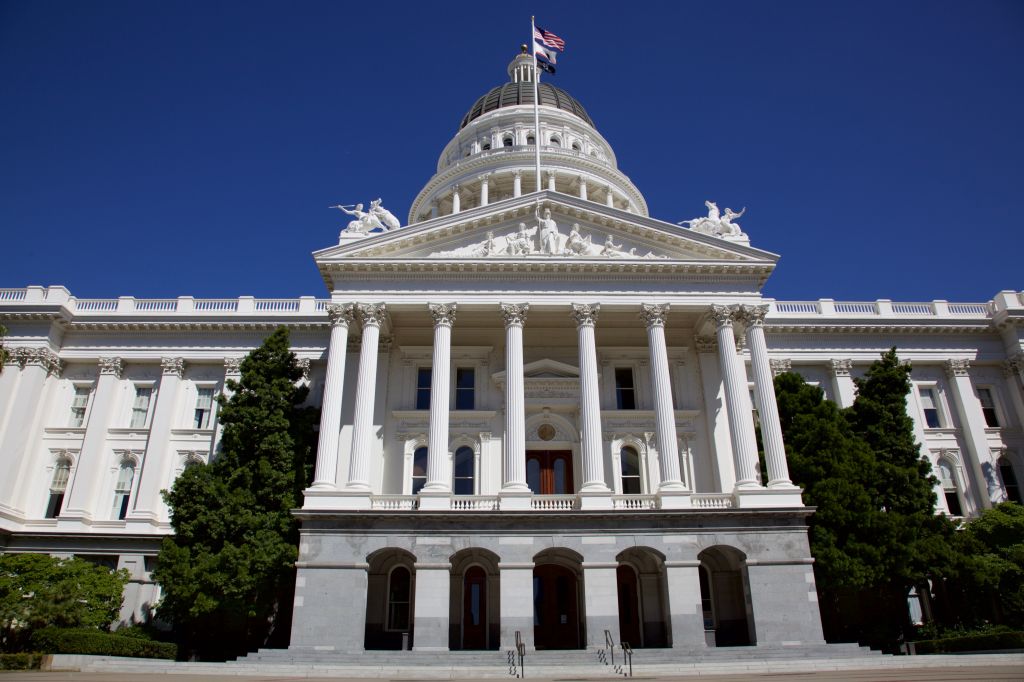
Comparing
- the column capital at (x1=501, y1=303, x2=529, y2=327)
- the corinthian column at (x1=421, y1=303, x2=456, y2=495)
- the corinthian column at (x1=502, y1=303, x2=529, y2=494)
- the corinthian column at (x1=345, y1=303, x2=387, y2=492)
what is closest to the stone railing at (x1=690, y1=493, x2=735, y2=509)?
the corinthian column at (x1=502, y1=303, x2=529, y2=494)

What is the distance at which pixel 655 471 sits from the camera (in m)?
32.2

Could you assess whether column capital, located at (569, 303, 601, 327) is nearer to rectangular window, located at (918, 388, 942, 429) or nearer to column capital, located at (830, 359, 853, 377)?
column capital, located at (830, 359, 853, 377)

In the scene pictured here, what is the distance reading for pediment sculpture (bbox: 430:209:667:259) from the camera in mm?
31469

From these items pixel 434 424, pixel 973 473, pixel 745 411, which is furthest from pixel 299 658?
pixel 973 473

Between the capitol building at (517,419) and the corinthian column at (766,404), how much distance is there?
12 cm

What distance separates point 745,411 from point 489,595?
1258 centimetres

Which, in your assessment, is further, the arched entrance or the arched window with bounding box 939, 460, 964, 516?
the arched window with bounding box 939, 460, 964, 516

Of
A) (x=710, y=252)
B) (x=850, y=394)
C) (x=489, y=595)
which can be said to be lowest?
(x=489, y=595)

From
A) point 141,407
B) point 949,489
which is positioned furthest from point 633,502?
point 141,407

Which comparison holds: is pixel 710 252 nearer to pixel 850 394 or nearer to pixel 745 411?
pixel 745 411

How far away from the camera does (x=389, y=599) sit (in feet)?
96.2

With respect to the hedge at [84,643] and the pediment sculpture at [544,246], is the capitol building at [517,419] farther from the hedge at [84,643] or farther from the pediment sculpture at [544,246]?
the hedge at [84,643]

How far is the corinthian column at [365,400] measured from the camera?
27.5 m

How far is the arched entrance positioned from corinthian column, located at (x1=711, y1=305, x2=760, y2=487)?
7.33 meters
